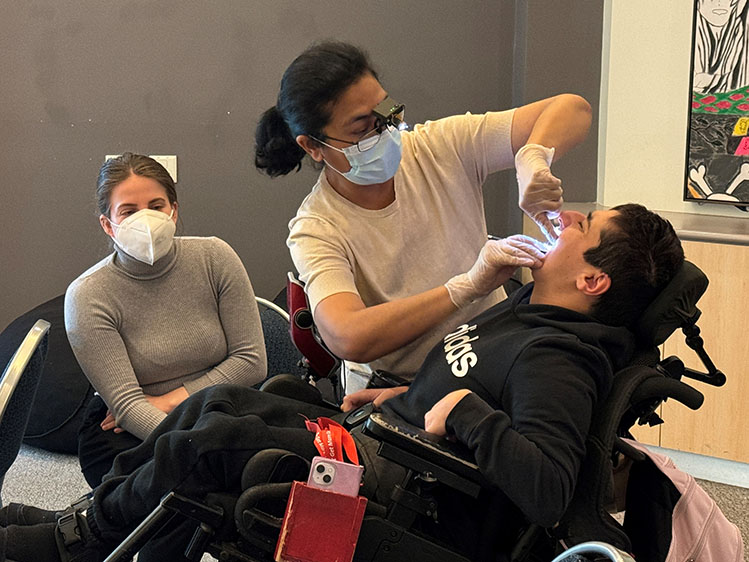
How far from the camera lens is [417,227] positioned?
1.92 metres

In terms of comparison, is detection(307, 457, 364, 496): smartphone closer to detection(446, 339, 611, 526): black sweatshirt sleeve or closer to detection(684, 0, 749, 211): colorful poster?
detection(446, 339, 611, 526): black sweatshirt sleeve

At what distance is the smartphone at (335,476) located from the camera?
1413mm

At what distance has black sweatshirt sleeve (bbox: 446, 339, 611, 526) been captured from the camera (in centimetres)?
133

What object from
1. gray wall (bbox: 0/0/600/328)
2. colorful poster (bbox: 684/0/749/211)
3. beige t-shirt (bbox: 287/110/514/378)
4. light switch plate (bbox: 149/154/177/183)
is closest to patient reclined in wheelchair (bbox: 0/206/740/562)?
beige t-shirt (bbox: 287/110/514/378)

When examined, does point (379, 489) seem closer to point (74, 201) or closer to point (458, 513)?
point (458, 513)

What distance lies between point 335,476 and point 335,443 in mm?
109

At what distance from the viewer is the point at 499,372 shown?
5.05 ft

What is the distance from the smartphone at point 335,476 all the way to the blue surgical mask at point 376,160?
0.69 meters

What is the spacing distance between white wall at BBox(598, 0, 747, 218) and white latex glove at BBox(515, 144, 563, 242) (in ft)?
5.74

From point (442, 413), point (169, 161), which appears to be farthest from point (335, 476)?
point (169, 161)

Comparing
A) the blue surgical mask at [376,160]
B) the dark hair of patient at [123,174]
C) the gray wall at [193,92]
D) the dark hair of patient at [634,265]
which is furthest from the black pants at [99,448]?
the gray wall at [193,92]

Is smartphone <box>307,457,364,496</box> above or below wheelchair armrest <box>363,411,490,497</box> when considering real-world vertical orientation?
below

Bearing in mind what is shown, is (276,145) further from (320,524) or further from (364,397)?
(320,524)

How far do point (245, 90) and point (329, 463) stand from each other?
8.63ft
